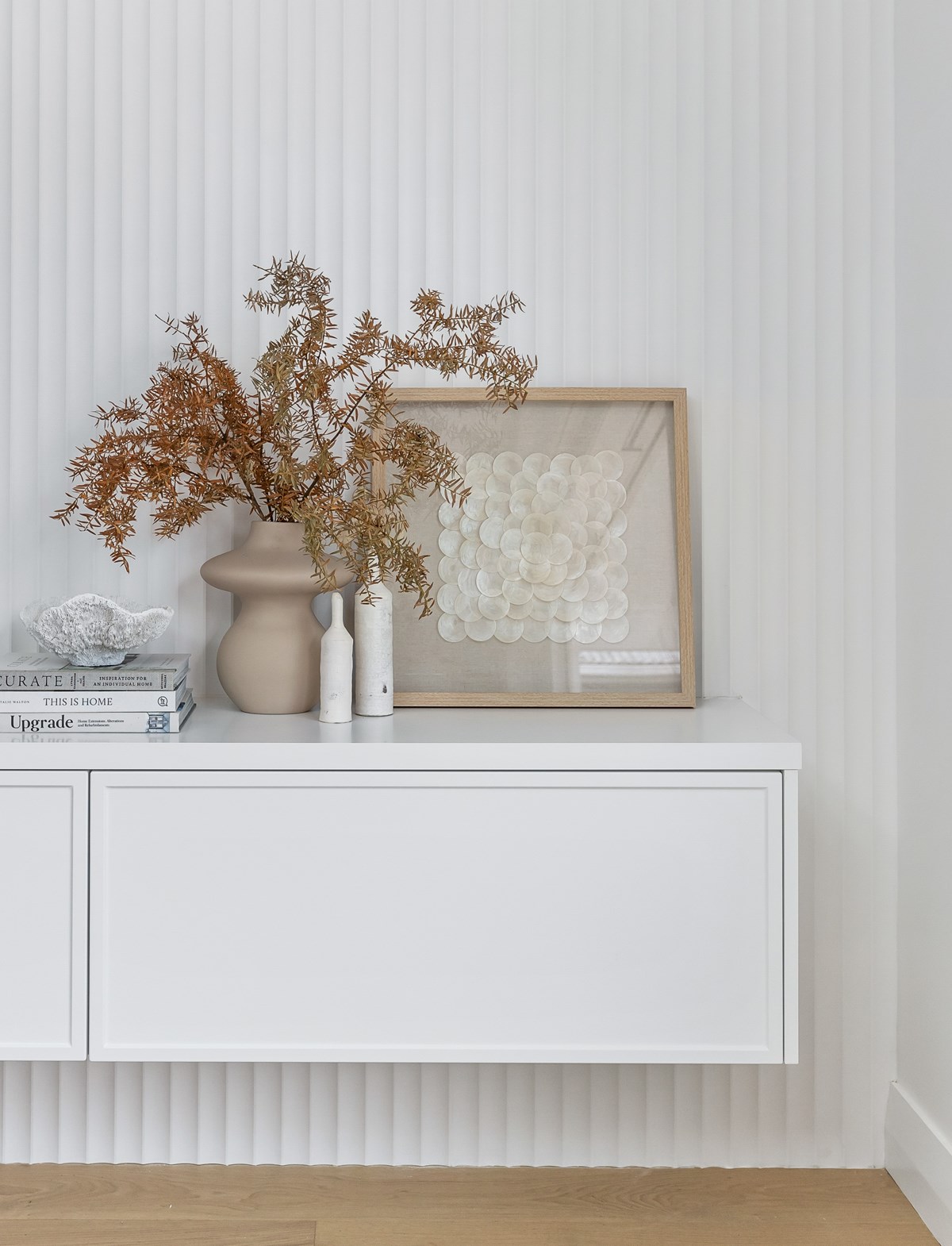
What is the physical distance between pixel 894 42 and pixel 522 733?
48.4 inches

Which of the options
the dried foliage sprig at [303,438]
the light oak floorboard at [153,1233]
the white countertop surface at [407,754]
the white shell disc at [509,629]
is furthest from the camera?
the white shell disc at [509,629]

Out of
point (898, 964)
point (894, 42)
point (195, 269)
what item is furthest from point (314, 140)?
point (898, 964)

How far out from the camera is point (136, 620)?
1.32 meters

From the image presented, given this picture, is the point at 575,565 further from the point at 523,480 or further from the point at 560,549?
the point at 523,480

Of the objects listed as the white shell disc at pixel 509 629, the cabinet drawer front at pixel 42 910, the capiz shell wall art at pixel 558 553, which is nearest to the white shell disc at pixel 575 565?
the capiz shell wall art at pixel 558 553

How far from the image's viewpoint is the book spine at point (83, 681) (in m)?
1.28

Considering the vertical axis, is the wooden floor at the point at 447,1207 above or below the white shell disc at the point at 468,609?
below

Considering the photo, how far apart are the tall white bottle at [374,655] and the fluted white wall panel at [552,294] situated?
308 millimetres

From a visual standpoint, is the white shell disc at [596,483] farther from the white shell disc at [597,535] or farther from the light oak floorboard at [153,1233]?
the light oak floorboard at [153,1233]

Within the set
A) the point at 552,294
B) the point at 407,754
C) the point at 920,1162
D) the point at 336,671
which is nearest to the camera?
the point at 407,754

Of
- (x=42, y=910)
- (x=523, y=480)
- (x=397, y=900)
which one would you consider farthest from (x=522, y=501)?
(x=42, y=910)

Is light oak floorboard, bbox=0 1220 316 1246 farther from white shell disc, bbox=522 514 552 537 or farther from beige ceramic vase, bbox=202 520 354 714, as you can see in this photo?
white shell disc, bbox=522 514 552 537

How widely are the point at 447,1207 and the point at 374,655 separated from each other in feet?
2.76

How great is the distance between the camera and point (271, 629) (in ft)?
4.63
